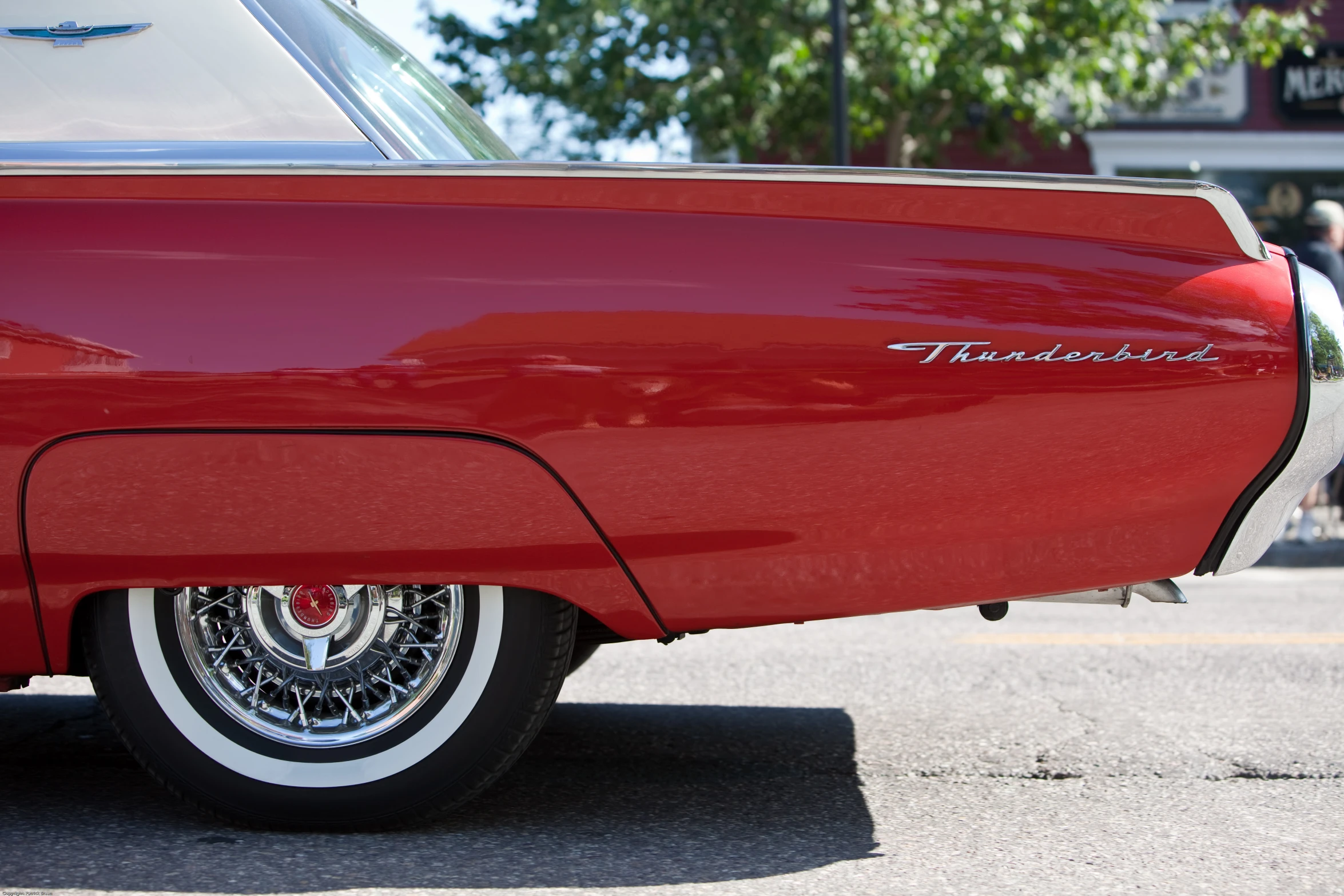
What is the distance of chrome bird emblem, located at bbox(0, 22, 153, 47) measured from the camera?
2.55 m

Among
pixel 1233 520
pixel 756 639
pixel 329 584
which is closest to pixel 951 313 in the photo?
pixel 1233 520

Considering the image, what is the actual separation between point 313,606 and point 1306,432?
71.6 inches

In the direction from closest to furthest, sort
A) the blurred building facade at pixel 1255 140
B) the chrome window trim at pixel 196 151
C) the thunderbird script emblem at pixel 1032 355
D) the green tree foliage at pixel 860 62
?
the thunderbird script emblem at pixel 1032 355 < the chrome window trim at pixel 196 151 < the green tree foliage at pixel 860 62 < the blurred building facade at pixel 1255 140

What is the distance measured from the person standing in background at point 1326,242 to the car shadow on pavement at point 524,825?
5.11 meters

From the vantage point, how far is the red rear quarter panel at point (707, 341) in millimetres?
2275

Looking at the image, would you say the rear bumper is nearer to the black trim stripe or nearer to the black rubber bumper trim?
the black rubber bumper trim

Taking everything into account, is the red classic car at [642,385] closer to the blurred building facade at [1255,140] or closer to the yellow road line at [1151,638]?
the yellow road line at [1151,638]

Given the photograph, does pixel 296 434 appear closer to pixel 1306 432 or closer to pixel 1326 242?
pixel 1306 432

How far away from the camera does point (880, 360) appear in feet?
7.45

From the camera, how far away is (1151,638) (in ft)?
15.9

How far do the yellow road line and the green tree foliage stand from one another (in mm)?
6767

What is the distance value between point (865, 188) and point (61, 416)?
1.43m

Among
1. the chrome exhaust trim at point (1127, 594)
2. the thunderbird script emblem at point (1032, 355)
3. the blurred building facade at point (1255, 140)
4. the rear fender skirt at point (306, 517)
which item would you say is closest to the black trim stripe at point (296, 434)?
the rear fender skirt at point (306, 517)

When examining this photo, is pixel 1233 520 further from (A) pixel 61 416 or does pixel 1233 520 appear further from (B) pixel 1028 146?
(B) pixel 1028 146
